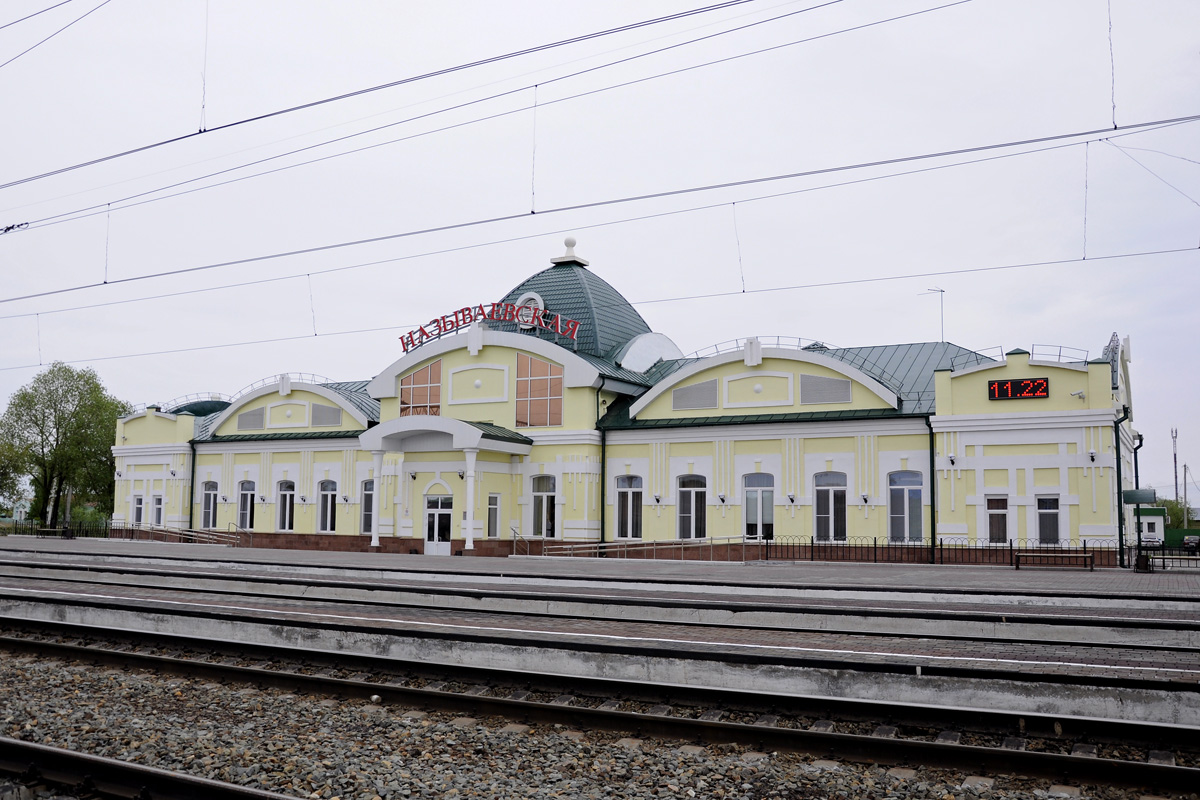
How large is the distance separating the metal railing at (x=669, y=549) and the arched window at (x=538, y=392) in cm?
484

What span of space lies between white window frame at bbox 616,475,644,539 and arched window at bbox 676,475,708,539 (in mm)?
1635

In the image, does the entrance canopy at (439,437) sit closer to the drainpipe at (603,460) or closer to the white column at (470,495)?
the white column at (470,495)

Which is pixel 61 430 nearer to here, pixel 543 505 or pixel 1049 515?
pixel 543 505

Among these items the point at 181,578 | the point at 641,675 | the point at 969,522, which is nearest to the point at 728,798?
the point at 641,675

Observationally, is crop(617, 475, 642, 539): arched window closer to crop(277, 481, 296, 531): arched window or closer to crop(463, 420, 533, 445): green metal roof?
crop(463, 420, 533, 445): green metal roof

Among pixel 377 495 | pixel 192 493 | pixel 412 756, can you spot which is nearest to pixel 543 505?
pixel 377 495

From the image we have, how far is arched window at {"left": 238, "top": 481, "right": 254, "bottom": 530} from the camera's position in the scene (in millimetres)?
44531

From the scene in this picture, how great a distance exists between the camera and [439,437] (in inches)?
1441

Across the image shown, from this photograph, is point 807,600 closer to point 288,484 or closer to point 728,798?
point 728,798

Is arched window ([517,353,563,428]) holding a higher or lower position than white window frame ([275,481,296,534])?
higher

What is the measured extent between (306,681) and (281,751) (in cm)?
228

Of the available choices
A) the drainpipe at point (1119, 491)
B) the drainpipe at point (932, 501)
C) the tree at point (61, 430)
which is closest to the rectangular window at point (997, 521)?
the drainpipe at point (932, 501)

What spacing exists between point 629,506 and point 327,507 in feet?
47.3


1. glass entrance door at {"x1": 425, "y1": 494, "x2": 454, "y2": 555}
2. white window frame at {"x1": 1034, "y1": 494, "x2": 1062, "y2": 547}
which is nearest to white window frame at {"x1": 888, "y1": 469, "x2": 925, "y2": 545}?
white window frame at {"x1": 1034, "y1": 494, "x2": 1062, "y2": 547}
